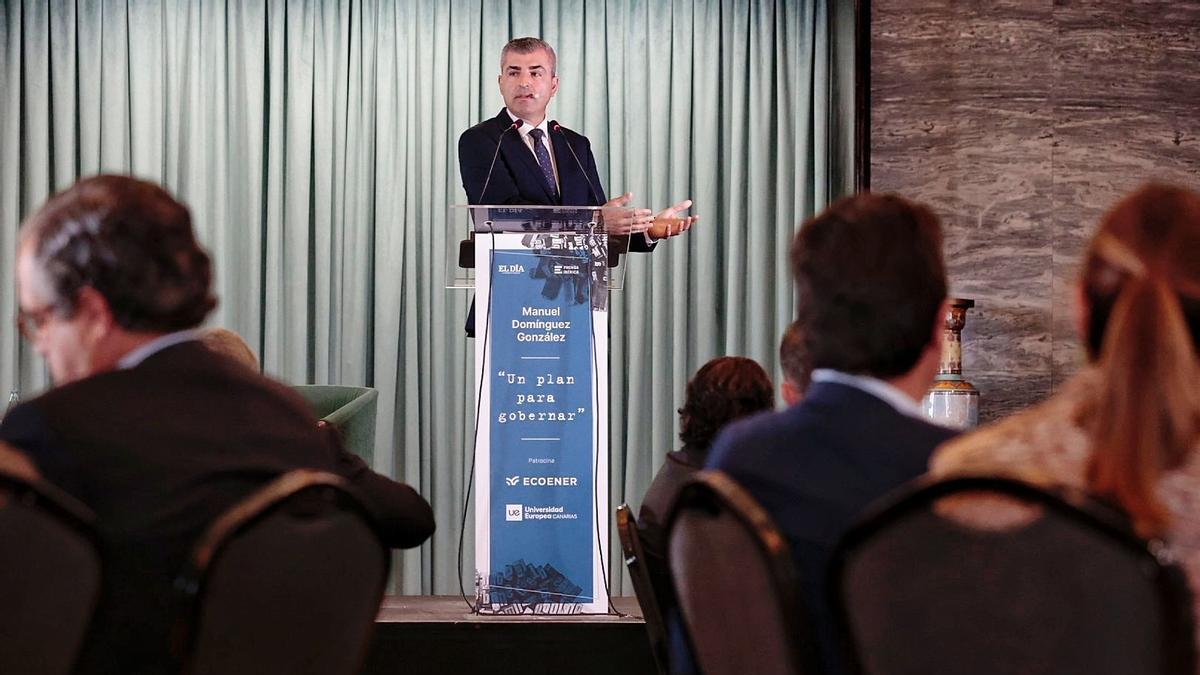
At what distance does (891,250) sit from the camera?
1584 mm

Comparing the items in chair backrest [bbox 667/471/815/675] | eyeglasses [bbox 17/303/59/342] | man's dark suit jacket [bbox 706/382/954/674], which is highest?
eyeglasses [bbox 17/303/59/342]

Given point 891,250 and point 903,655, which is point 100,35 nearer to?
point 891,250

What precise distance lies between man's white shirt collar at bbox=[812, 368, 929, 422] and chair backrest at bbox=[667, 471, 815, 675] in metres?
0.19

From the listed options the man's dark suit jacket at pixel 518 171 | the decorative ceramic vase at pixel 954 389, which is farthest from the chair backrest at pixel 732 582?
the decorative ceramic vase at pixel 954 389

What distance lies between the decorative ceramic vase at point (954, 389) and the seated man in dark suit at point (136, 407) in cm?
367

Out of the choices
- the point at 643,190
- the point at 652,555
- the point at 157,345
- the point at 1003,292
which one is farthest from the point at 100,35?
the point at 157,345

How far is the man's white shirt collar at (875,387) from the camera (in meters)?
1.53

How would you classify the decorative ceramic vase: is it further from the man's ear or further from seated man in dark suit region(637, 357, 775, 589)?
the man's ear

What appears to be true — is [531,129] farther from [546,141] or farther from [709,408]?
[709,408]

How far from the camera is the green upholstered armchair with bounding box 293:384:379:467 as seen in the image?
4.09 meters

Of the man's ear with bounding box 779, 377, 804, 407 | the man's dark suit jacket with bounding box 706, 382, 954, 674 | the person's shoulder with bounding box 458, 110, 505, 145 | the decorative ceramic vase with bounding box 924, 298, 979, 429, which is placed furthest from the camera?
the decorative ceramic vase with bounding box 924, 298, 979, 429

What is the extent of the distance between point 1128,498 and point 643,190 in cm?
504

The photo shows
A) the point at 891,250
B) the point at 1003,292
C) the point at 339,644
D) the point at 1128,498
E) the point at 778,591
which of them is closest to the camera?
the point at 1128,498

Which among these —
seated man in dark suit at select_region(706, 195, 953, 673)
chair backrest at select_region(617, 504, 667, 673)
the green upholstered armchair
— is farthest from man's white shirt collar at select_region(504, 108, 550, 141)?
seated man in dark suit at select_region(706, 195, 953, 673)
